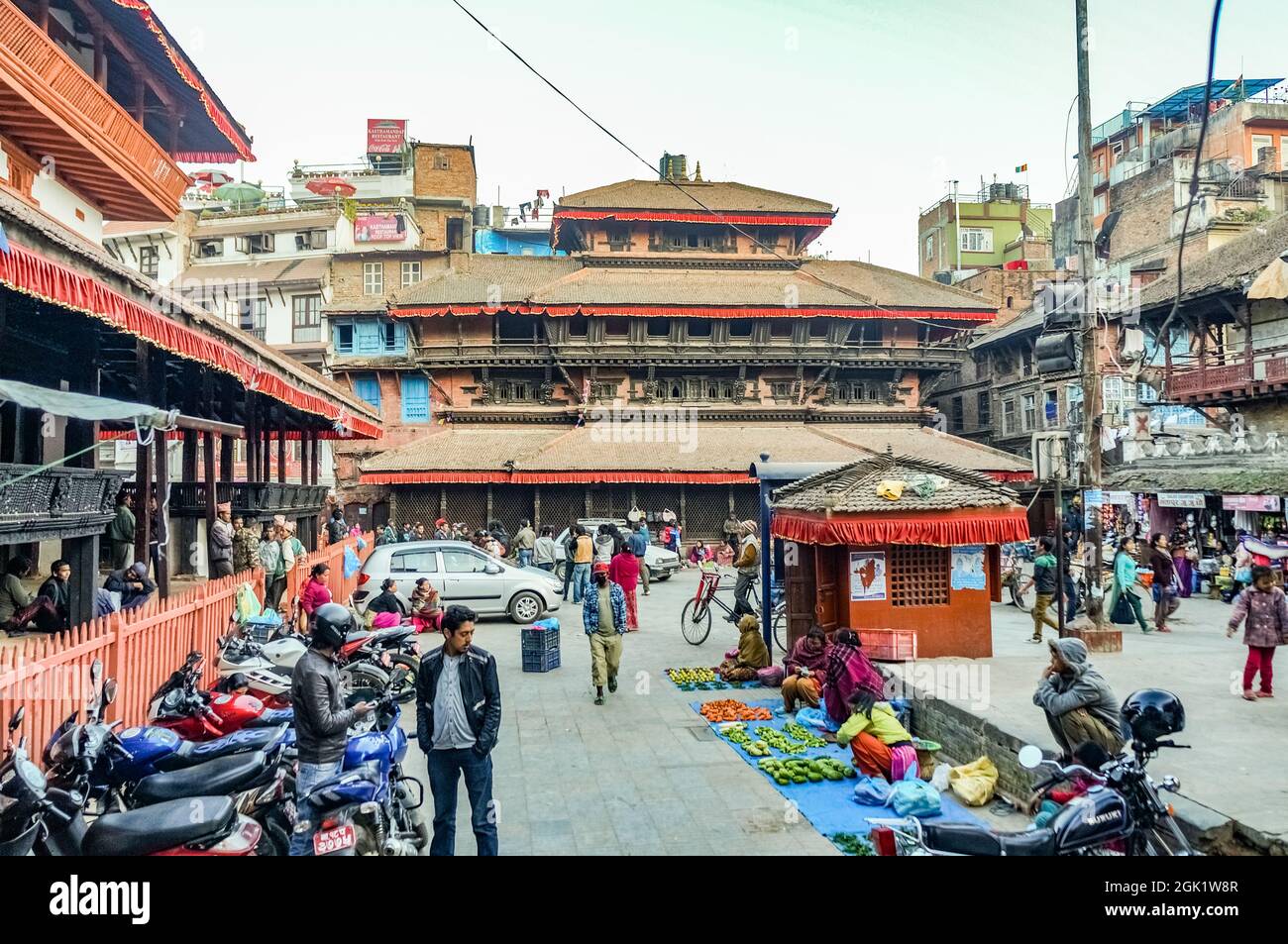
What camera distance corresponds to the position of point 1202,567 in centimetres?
1917

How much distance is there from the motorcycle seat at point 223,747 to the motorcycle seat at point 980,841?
14.0ft

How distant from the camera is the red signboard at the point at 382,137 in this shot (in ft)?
178

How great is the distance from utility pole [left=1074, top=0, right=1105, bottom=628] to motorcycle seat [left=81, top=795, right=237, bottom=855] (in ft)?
34.2

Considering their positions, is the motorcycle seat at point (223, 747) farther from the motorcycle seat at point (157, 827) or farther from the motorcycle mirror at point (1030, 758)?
the motorcycle mirror at point (1030, 758)

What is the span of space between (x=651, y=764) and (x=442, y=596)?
27.8ft

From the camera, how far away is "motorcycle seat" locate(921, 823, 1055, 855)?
4348mm

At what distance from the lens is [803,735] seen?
27.1 feet

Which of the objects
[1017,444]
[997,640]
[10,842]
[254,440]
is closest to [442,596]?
[254,440]

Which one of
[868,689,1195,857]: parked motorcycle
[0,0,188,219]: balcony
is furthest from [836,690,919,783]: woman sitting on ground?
[0,0,188,219]: balcony

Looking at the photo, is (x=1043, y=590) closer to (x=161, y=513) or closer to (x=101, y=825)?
(x=101, y=825)

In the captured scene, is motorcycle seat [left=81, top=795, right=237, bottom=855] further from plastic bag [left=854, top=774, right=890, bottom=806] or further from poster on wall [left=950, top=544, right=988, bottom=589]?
poster on wall [left=950, top=544, right=988, bottom=589]

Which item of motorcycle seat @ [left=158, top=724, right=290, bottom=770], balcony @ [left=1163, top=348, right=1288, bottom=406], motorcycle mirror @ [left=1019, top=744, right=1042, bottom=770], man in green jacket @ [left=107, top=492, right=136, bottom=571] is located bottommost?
motorcycle seat @ [left=158, top=724, right=290, bottom=770]

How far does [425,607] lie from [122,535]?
16.6ft
